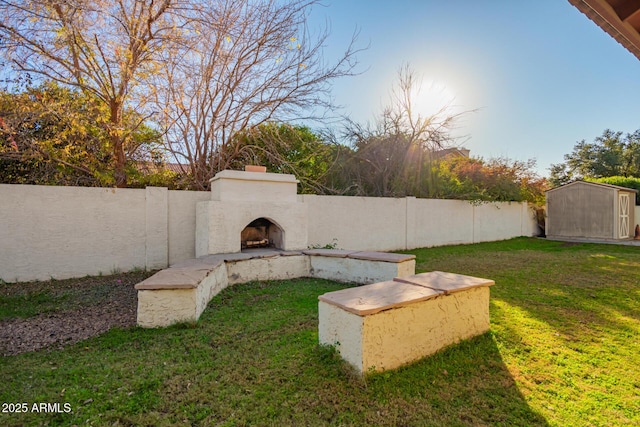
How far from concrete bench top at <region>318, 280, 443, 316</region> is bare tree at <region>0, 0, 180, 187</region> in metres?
5.87

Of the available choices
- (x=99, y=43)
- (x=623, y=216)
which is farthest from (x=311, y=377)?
(x=623, y=216)

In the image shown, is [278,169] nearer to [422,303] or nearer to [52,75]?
[52,75]

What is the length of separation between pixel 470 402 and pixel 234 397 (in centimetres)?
169

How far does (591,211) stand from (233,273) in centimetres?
1500

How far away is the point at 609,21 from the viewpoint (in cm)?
212

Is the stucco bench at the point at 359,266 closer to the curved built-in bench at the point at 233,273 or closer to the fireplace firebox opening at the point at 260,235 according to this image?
the curved built-in bench at the point at 233,273

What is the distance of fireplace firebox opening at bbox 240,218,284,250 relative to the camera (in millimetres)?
6938

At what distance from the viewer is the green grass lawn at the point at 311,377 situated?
Answer: 2.02 meters

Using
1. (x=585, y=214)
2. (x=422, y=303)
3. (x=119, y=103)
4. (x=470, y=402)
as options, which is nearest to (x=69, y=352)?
(x=422, y=303)

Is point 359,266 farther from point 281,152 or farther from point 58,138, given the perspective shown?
point 58,138

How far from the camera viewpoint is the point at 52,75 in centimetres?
612

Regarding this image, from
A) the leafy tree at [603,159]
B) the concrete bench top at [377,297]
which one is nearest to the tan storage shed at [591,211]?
the leafy tree at [603,159]

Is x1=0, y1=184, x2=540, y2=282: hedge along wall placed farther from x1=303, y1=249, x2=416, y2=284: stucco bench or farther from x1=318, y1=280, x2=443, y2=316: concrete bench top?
x1=318, y1=280, x2=443, y2=316: concrete bench top

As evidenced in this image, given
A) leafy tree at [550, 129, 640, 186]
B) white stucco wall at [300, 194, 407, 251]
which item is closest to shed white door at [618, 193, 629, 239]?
white stucco wall at [300, 194, 407, 251]
